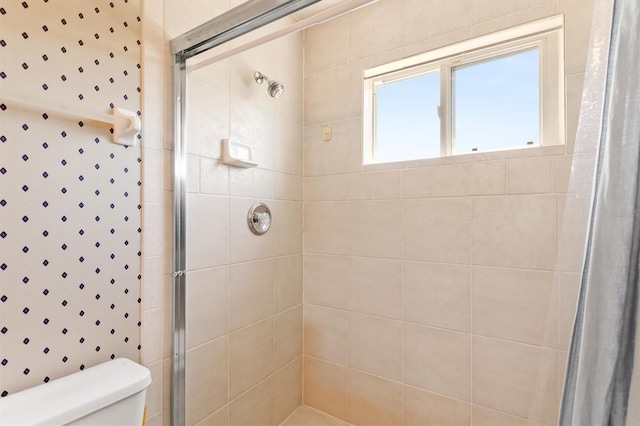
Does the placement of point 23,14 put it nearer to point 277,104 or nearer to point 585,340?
point 277,104

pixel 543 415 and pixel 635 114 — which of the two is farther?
pixel 543 415

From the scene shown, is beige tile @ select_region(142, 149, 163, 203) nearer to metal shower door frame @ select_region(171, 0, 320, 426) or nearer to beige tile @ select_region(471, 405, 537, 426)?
metal shower door frame @ select_region(171, 0, 320, 426)

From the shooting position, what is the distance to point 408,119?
→ 1638mm

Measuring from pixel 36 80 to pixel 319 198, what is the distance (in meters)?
1.22

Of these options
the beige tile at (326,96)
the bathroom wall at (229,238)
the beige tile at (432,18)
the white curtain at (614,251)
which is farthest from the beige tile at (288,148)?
the white curtain at (614,251)

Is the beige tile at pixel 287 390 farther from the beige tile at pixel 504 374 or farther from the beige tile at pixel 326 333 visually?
the beige tile at pixel 504 374

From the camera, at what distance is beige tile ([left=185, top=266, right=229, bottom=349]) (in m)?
1.16

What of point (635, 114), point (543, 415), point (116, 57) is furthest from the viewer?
point (116, 57)

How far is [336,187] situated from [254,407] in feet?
3.74

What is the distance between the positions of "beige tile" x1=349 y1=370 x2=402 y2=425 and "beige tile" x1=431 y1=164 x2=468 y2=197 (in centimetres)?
94

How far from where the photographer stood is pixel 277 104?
161 cm

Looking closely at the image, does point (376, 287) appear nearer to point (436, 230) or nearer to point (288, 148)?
point (436, 230)

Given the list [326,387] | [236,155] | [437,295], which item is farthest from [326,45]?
[326,387]

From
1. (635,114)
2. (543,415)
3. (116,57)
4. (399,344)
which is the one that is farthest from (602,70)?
(399,344)
